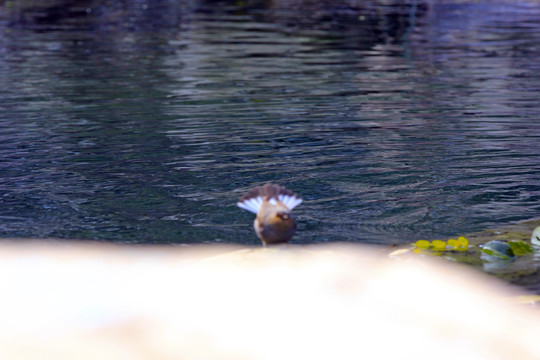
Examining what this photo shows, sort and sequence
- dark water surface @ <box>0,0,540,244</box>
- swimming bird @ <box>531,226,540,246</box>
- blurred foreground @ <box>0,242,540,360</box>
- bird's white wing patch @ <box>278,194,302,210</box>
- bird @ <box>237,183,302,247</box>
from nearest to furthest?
blurred foreground @ <box>0,242,540,360</box> → bird @ <box>237,183,302,247</box> → bird's white wing patch @ <box>278,194,302,210</box> → swimming bird @ <box>531,226,540,246</box> → dark water surface @ <box>0,0,540,244</box>

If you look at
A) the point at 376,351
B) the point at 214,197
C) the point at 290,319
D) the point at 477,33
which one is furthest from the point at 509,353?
the point at 477,33

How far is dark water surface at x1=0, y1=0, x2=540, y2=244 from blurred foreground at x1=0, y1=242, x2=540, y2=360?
3.03 ft

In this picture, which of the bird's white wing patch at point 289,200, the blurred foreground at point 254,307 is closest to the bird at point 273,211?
the bird's white wing patch at point 289,200

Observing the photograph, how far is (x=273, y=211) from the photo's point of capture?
480cm

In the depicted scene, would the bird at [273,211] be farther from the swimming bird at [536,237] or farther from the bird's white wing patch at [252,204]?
the swimming bird at [536,237]

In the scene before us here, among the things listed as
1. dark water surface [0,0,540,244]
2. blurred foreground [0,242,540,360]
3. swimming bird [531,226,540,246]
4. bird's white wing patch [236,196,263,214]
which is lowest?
dark water surface [0,0,540,244]

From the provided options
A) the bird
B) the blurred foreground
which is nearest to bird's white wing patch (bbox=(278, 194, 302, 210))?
the bird

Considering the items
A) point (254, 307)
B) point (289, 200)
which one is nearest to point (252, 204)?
point (289, 200)

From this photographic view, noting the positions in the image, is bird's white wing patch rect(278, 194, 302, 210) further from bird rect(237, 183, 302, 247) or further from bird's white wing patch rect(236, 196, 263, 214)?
bird's white wing patch rect(236, 196, 263, 214)

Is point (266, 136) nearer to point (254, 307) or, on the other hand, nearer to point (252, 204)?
point (252, 204)

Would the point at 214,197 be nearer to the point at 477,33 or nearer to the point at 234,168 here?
the point at 234,168

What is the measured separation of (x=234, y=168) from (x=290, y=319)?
3738 mm

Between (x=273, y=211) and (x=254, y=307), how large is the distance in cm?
97

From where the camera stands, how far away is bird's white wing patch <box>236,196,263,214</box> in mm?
5012
